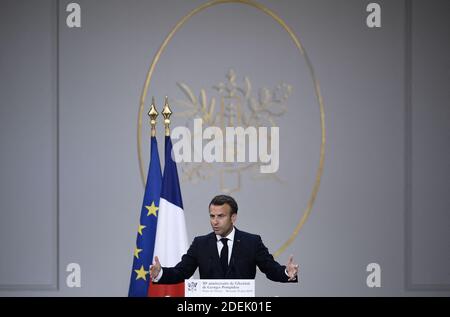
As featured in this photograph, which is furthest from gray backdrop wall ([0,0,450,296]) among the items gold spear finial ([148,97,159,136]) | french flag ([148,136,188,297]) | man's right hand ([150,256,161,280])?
man's right hand ([150,256,161,280])

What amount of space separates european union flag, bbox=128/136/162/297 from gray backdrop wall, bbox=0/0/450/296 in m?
0.39

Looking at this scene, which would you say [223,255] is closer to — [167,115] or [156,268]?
[156,268]

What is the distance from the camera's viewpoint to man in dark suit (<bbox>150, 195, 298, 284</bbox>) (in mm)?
3418

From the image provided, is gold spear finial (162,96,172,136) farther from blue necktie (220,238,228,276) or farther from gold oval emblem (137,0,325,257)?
blue necktie (220,238,228,276)

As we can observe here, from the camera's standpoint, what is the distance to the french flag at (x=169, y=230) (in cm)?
359

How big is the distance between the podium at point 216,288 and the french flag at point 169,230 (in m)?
0.34

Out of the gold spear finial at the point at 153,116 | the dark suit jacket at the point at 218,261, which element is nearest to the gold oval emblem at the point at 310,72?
the gold spear finial at the point at 153,116

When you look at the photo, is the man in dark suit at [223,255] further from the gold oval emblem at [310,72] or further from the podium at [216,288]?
the gold oval emblem at [310,72]

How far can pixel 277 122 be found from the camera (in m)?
4.12

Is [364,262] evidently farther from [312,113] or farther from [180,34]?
[180,34]

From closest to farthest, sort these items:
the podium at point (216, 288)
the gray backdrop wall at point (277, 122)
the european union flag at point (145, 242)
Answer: the podium at point (216, 288) → the european union flag at point (145, 242) → the gray backdrop wall at point (277, 122)

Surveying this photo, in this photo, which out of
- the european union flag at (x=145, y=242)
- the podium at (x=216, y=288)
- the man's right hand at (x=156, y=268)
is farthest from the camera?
the european union flag at (x=145, y=242)

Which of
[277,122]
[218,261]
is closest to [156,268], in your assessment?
[218,261]

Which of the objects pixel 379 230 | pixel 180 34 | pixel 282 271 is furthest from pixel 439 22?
pixel 282 271
